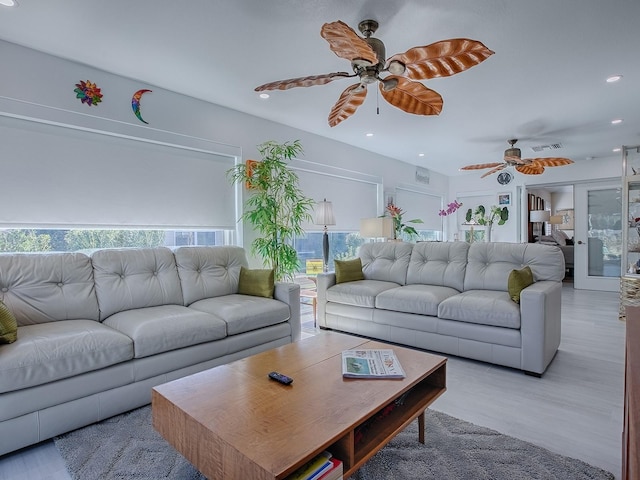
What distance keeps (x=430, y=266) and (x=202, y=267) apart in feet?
7.76

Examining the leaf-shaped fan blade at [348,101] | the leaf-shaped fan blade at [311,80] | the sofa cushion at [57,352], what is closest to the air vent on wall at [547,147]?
the leaf-shaped fan blade at [348,101]

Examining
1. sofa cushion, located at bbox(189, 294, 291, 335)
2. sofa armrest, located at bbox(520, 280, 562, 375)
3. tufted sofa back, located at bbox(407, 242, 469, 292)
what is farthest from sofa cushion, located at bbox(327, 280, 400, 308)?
sofa armrest, located at bbox(520, 280, 562, 375)

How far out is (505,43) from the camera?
8.73 ft

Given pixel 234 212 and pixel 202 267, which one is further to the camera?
pixel 234 212

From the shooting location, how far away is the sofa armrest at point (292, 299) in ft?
10.7

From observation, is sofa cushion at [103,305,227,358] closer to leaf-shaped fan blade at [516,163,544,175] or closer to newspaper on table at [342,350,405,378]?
newspaper on table at [342,350,405,378]

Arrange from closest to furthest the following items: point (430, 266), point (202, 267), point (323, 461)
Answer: point (323, 461) < point (202, 267) < point (430, 266)

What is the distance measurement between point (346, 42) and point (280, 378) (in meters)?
1.73

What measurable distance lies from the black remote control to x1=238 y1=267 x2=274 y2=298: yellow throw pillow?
5.28 ft

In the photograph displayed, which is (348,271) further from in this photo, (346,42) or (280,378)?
(346,42)

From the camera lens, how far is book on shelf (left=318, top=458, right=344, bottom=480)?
1.22 meters

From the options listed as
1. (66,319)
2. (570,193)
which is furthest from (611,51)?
(570,193)

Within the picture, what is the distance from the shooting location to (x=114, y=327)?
244 cm

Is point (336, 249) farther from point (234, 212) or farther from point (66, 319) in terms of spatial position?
point (66, 319)
